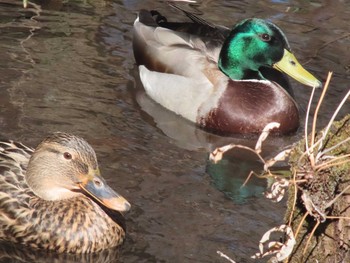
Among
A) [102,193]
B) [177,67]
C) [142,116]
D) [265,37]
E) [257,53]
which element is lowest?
[142,116]

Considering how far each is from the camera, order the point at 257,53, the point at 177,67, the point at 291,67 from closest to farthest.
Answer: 1. the point at 291,67
2. the point at 257,53
3. the point at 177,67

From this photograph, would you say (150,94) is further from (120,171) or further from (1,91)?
(120,171)

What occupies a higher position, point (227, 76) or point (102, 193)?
point (102, 193)

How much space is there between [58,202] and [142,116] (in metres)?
2.83

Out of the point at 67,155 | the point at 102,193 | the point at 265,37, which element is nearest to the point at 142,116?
the point at 265,37

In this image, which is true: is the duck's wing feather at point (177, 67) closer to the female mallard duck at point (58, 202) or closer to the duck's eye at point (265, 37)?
the duck's eye at point (265, 37)

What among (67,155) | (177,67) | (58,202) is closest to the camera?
(67,155)

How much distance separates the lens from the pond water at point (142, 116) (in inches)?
274

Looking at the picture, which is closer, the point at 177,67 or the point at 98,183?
the point at 98,183

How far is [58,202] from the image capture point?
670 centimetres

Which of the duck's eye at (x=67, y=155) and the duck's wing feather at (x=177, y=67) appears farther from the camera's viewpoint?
the duck's wing feather at (x=177, y=67)

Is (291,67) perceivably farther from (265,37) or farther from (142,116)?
(142,116)

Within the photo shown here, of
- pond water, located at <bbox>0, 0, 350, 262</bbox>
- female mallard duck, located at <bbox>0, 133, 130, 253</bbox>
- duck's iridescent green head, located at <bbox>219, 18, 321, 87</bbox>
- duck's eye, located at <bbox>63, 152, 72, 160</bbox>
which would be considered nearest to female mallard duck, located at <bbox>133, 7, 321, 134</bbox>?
duck's iridescent green head, located at <bbox>219, 18, 321, 87</bbox>

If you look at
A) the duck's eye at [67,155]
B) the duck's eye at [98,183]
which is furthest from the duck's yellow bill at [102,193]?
the duck's eye at [67,155]
